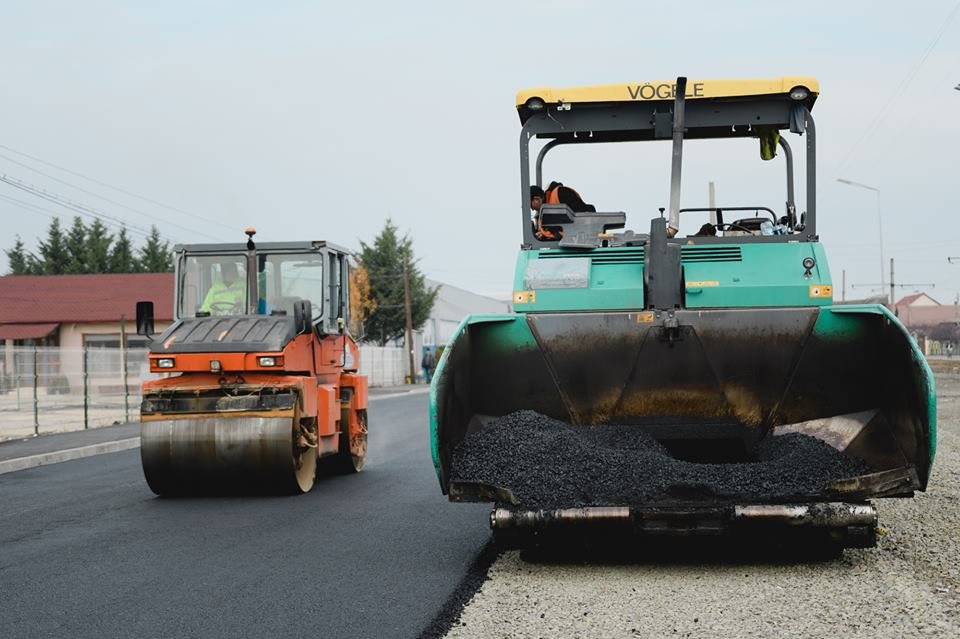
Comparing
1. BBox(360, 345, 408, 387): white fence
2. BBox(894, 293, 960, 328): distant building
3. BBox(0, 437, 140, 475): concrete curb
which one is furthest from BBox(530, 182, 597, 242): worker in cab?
BBox(894, 293, 960, 328): distant building

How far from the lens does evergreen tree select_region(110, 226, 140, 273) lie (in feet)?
226

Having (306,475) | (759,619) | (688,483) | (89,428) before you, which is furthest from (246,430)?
(89,428)

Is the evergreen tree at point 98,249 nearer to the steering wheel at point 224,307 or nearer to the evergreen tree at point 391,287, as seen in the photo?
the evergreen tree at point 391,287

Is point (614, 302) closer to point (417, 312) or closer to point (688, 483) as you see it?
point (688, 483)

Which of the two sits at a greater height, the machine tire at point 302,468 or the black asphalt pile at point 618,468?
the black asphalt pile at point 618,468

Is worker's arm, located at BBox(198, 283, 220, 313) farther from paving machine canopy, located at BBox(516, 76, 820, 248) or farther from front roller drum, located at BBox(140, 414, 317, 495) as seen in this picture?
paving machine canopy, located at BBox(516, 76, 820, 248)

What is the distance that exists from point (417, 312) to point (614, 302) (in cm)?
5534

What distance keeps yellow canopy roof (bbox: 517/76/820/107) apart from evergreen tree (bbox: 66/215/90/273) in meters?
65.2

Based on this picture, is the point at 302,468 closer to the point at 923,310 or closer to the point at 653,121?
the point at 653,121

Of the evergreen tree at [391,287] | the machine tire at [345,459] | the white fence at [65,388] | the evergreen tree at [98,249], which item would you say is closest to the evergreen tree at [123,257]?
the evergreen tree at [98,249]

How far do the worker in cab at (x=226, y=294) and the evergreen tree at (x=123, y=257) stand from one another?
6019 cm

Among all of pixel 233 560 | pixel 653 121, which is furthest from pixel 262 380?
pixel 653 121

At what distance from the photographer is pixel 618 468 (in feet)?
21.6

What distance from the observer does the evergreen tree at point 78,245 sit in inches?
2699
